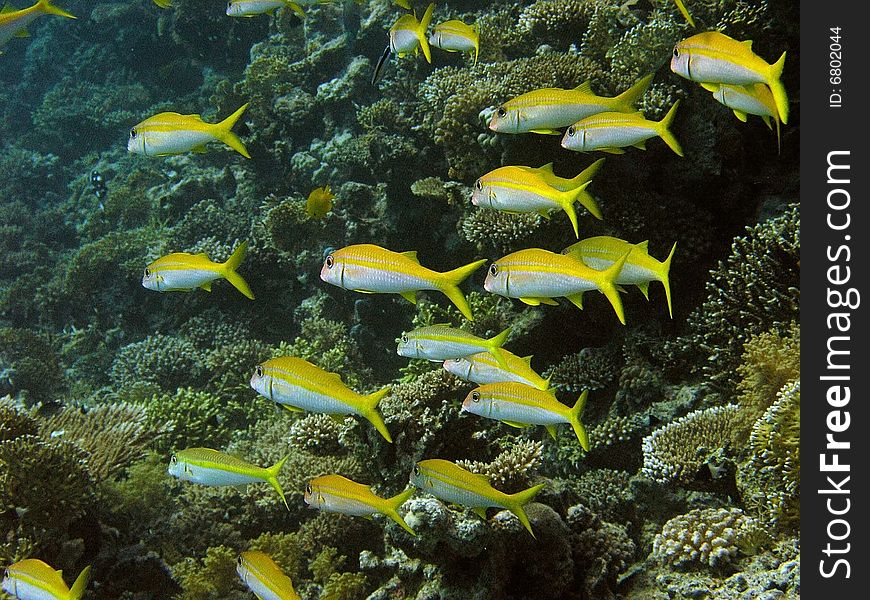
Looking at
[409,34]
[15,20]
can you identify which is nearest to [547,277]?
[409,34]

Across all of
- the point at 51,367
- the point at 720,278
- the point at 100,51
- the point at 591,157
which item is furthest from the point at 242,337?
the point at 100,51

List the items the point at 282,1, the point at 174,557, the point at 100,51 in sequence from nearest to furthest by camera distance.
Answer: the point at 174,557 < the point at 282,1 < the point at 100,51

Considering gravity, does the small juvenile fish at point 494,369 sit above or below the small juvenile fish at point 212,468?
above

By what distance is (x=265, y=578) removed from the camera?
3.02m

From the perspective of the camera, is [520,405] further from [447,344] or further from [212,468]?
[212,468]

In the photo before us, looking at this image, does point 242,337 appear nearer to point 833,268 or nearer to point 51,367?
point 51,367

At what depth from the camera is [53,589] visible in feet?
9.88


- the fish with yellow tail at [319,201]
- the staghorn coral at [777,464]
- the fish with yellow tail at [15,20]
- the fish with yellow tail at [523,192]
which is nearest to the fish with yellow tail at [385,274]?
the fish with yellow tail at [523,192]

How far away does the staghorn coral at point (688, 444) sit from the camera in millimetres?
4223

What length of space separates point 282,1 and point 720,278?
4893 mm

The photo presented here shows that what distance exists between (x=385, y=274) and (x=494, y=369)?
3.40ft

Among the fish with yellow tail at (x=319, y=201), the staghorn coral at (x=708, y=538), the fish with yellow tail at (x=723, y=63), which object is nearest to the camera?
the fish with yellow tail at (x=723, y=63)

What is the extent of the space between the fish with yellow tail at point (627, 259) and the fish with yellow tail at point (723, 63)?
95 cm

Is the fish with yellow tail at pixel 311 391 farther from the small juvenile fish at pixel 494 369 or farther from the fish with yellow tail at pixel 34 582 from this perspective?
the fish with yellow tail at pixel 34 582
